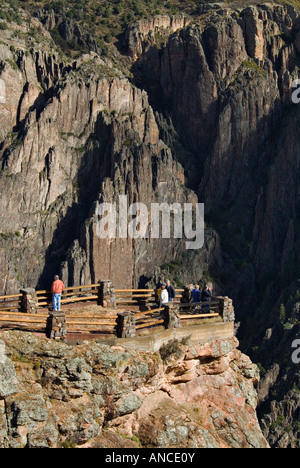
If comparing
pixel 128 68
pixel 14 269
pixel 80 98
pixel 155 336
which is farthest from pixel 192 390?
pixel 128 68

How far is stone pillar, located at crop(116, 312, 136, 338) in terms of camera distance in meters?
33.1

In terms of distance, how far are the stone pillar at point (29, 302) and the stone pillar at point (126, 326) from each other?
6.08 meters

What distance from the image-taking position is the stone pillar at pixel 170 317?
115ft

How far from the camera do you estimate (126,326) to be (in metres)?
33.1

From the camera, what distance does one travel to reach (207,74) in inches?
5556

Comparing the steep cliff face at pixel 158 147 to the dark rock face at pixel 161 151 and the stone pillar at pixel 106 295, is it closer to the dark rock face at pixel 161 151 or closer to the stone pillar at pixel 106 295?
the dark rock face at pixel 161 151

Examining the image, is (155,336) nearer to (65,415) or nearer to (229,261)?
(65,415)

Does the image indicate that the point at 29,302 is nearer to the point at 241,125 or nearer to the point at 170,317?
the point at 170,317

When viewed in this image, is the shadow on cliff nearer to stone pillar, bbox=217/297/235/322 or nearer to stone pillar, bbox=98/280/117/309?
stone pillar, bbox=98/280/117/309

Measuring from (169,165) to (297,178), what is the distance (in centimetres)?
2005

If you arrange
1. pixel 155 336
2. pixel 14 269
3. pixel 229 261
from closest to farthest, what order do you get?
pixel 155 336 < pixel 14 269 < pixel 229 261

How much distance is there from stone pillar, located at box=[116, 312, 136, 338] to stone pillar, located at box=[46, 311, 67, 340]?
224cm

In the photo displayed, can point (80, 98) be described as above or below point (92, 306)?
above

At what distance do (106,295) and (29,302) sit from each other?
4.53 metres
